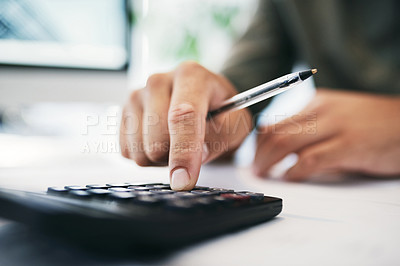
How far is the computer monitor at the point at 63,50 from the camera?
57 centimetres

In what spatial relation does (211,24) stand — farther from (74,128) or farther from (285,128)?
(285,128)

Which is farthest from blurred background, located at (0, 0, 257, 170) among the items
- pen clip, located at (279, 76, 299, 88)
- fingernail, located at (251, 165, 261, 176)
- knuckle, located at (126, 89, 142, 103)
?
pen clip, located at (279, 76, 299, 88)

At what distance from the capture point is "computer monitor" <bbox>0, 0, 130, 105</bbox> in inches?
22.4

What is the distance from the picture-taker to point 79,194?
0.20 metres

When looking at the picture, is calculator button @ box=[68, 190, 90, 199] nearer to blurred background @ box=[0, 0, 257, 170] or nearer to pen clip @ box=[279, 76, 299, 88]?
pen clip @ box=[279, 76, 299, 88]

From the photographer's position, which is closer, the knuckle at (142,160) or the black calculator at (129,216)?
the black calculator at (129,216)

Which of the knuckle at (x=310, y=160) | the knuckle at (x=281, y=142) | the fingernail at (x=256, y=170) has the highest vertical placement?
the knuckle at (x=281, y=142)

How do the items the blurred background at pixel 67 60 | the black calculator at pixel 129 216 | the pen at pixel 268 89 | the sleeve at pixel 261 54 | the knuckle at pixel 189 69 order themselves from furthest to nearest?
the sleeve at pixel 261 54, the blurred background at pixel 67 60, the knuckle at pixel 189 69, the pen at pixel 268 89, the black calculator at pixel 129 216

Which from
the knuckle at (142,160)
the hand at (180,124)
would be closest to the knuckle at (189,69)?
the hand at (180,124)

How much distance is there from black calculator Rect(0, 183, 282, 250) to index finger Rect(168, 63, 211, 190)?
0.06m

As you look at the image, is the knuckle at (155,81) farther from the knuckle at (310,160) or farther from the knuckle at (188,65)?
the knuckle at (310,160)

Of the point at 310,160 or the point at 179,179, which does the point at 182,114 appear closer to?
the point at 179,179

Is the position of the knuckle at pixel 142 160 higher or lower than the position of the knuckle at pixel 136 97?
lower

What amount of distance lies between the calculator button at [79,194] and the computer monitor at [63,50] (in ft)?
1.49
